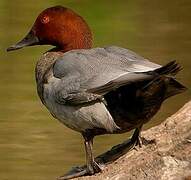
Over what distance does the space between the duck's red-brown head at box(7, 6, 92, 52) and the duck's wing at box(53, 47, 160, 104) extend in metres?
0.26

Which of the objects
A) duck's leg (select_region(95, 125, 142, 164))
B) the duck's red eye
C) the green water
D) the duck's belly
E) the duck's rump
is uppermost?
the duck's red eye

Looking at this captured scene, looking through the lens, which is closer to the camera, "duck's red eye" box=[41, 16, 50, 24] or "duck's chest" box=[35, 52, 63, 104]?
"duck's chest" box=[35, 52, 63, 104]

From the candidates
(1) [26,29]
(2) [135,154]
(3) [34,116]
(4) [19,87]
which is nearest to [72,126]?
(2) [135,154]

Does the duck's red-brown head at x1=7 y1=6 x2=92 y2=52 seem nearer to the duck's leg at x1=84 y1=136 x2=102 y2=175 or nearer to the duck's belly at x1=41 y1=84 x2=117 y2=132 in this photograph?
the duck's belly at x1=41 y1=84 x2=117 y2=132

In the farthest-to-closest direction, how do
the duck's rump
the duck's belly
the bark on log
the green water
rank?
the green water → the duck's belly → the duck's rump → the bark on log

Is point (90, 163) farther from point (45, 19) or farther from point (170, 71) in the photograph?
point (45, 19)

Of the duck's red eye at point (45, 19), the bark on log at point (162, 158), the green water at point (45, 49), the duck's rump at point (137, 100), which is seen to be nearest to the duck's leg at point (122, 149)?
the bark on log at point (162, 158)

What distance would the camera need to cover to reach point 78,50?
6148 millimetres

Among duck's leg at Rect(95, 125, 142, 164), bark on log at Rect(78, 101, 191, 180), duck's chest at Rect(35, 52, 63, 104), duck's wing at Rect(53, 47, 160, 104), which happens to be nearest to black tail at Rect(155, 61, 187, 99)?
duck's wing at Rect(53, 47, 160, 104)

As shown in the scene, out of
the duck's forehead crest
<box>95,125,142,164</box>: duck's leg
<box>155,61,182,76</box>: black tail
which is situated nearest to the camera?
<box>155,61,182,76</box>: black tail

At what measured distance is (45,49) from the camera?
1095 centimetres

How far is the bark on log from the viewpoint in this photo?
5516 millimetres

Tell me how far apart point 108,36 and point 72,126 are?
221 inches

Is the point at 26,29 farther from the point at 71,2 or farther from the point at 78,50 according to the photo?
the point at 78,50
